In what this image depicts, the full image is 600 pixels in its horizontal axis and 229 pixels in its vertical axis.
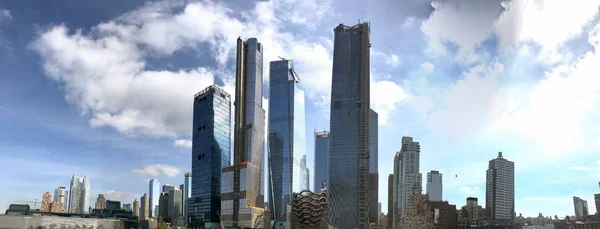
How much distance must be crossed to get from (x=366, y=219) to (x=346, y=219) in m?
7.28

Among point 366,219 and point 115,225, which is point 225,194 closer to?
point 115,225

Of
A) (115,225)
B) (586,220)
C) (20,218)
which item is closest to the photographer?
(20,218)

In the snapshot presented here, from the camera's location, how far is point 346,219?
19000 cm

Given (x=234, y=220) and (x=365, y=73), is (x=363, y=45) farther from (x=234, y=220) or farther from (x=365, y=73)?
(x=234, y=220)

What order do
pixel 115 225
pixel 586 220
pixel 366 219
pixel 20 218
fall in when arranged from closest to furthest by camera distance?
pixel 20 218, pixel 586 220, pixel 115 225, pixel 366 219

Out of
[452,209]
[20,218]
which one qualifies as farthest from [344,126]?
[20,218]

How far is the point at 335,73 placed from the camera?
199 metres

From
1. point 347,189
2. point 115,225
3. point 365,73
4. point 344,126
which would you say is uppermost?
point 365,73

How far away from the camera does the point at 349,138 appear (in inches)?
7692

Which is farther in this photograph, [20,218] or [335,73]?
[335,73]

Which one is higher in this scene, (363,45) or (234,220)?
(363,45)

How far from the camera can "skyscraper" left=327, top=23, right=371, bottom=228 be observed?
627 ft

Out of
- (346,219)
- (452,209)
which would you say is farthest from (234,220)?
(452,209)

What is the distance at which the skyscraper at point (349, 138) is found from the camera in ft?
627
